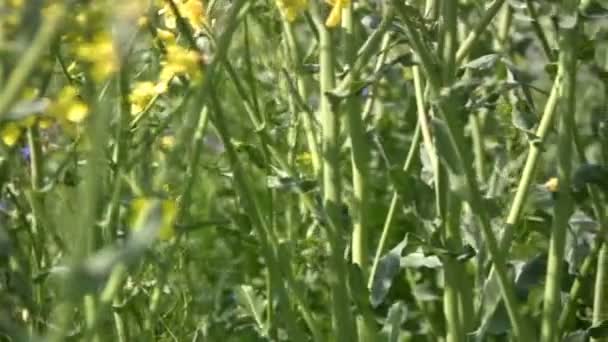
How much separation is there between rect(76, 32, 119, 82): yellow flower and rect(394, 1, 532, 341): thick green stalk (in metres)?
0.46

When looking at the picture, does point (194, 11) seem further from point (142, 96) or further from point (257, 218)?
point (257, 218)

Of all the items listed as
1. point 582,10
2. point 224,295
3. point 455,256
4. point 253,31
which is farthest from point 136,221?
point 224,295

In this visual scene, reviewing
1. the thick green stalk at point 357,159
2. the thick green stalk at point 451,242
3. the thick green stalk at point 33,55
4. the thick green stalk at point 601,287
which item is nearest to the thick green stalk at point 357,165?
the thick green stalk at point 357,159

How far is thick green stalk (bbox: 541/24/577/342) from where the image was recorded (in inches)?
63.1

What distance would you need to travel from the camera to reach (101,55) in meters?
0.98

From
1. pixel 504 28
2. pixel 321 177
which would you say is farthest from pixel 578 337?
pixel 504 28

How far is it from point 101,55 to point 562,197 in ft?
2.73

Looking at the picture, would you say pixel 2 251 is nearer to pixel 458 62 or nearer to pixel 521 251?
pixel 458 62

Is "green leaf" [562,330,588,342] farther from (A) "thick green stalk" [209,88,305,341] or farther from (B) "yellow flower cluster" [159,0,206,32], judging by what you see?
(B) "yellow flower cluster" [159,0,206,32]

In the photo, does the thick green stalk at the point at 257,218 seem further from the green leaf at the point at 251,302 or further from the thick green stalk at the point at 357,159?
the green leaf at the point at 251,302

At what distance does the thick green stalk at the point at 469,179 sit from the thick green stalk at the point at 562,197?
0.10 meters

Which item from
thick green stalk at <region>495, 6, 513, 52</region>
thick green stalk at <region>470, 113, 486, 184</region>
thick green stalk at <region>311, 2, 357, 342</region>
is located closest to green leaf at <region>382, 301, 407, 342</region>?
thick green stalk at <region>311, 2, 357, 342</region>

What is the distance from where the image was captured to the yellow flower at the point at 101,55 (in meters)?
0.95

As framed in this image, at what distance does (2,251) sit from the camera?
103cm
